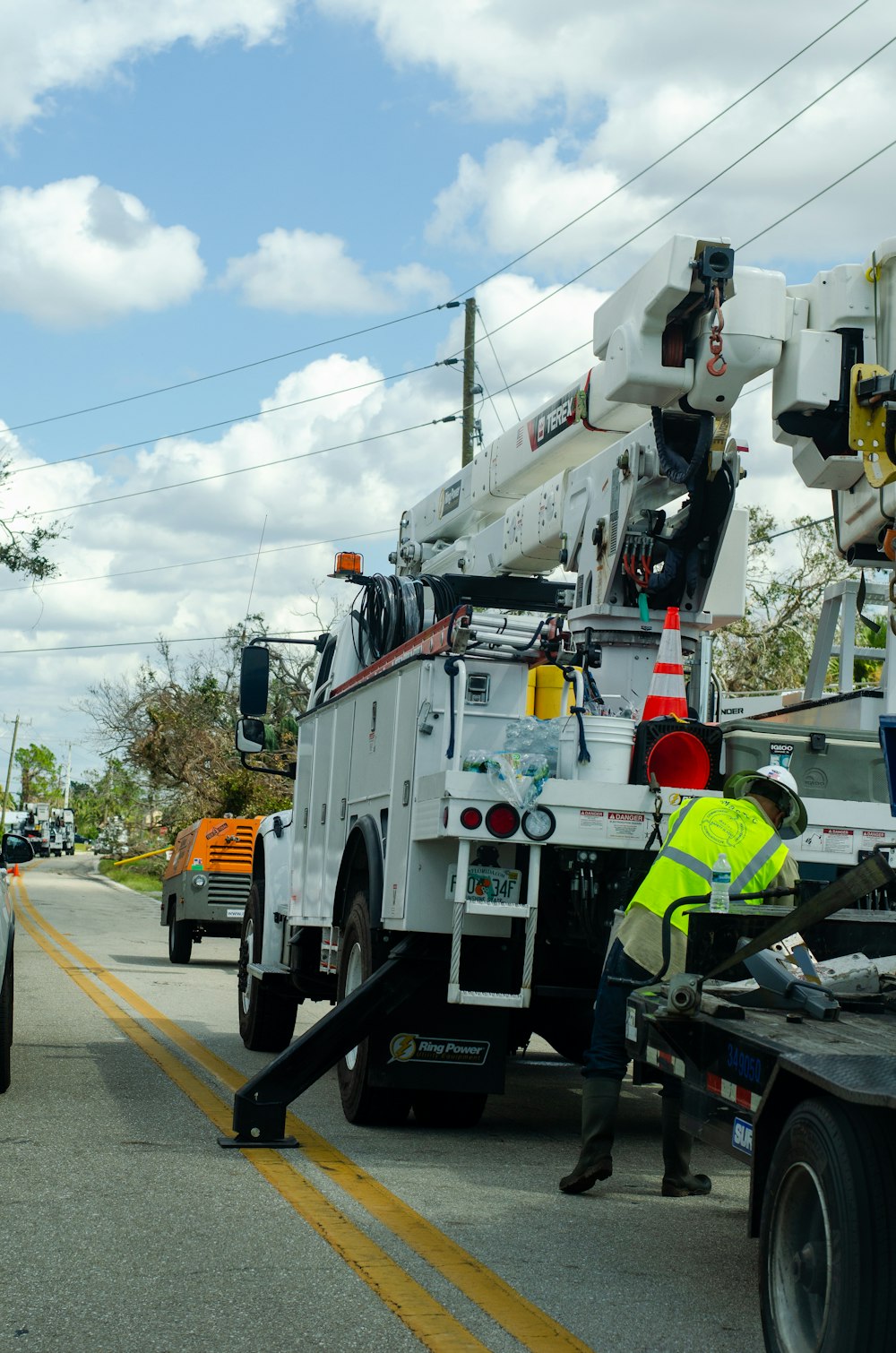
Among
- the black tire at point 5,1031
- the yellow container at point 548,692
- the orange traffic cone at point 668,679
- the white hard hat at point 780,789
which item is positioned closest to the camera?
the white hard hat at point 780,789

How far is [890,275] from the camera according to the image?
723cm

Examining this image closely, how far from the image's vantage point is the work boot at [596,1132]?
686 cm

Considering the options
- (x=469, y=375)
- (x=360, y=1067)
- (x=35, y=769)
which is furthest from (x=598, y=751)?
(x=35, y=769)

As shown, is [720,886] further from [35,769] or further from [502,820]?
[35,769]

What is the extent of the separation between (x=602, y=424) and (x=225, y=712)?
3946cm

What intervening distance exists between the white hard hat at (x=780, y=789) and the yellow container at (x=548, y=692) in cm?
152

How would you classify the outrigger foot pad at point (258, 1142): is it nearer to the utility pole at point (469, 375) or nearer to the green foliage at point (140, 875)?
the utility pole at point (469, 375)

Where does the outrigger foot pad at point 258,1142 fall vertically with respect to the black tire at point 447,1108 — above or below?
below

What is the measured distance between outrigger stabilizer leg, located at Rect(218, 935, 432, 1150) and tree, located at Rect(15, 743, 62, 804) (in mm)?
136882

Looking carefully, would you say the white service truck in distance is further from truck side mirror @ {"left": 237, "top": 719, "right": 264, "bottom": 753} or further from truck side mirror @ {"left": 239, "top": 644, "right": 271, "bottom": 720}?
truck side mirror @ {"left": 239, "top": 644, "right": 271, "bottom": 720}

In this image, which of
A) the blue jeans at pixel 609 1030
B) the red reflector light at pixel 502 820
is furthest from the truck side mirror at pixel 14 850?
the blue jeans at pixel 609 1030

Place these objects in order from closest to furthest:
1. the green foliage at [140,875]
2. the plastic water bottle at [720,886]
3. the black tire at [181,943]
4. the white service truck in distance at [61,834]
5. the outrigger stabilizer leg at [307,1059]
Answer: the plastic water bottle at [720,886], the outrigger stabilizer leg at [307,1059], the black tire at [181,943], the green foliage at [140,875], the white service truck in distance at [61,834]

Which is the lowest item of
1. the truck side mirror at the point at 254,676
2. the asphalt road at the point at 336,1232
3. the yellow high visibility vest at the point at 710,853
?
the asphalt road at the point at 336,1232

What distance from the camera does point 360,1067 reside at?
8258mm
